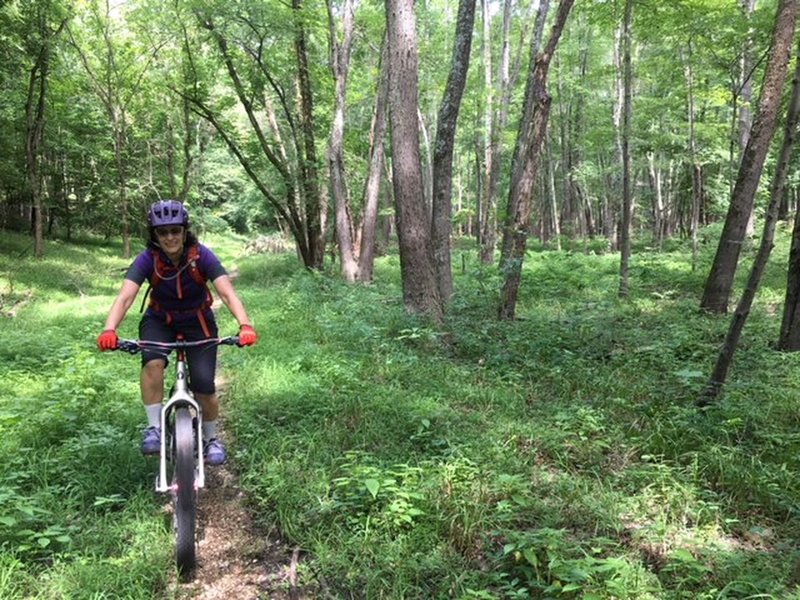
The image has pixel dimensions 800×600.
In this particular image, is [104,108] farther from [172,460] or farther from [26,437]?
[172,460]

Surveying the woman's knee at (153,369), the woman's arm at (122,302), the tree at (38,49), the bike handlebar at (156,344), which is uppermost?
the tree at (38,49)

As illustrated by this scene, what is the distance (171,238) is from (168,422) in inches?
49.7

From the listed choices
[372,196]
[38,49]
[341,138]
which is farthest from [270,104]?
[38,49]

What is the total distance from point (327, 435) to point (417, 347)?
8.98 feet

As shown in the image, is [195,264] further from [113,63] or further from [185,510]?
[113,63]

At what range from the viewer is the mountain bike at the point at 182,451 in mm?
3297

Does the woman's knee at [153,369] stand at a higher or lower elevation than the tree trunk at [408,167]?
lower

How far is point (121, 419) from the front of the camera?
5.30 metres

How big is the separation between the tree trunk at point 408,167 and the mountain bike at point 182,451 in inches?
177

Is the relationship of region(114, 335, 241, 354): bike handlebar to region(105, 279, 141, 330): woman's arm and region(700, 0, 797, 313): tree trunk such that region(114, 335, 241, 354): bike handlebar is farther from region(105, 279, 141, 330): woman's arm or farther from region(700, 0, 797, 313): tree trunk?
region(700, 0, 797, 313): tree trunk

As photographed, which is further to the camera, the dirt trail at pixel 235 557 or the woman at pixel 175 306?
the woman at pixel 175 306

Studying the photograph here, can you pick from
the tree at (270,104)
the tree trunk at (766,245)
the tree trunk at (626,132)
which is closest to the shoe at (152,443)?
the tree trunk at (766,245)

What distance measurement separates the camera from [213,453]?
3.92 meters

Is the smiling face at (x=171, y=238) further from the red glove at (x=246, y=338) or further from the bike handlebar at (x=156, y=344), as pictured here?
the red glove at (x=246, y=338)
